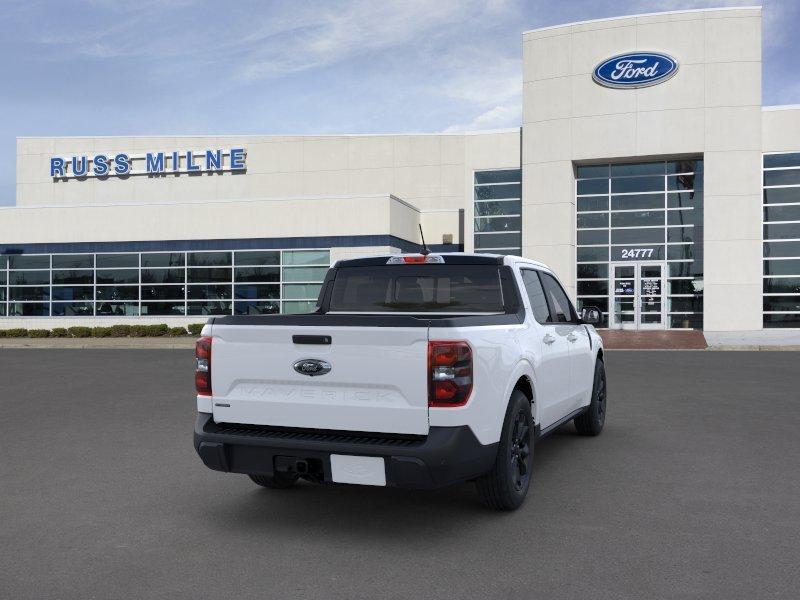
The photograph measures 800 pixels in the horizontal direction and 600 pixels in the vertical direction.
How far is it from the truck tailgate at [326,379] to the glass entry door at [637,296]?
2717 cm

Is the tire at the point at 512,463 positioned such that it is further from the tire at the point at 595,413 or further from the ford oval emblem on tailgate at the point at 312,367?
the tire at the point at 595,413

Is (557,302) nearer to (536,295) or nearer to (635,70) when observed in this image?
(536,295)

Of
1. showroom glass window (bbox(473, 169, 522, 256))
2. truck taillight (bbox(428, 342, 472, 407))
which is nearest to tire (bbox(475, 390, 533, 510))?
truck taillight (bbox(428, 342, 472, 407))

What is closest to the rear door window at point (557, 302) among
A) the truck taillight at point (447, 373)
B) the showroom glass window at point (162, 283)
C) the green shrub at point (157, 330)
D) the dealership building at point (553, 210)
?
the truck taillight at point (447, 373)

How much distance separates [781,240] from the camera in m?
29.1

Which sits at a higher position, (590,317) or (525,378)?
(590,317)

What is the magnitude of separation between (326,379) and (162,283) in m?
31.2

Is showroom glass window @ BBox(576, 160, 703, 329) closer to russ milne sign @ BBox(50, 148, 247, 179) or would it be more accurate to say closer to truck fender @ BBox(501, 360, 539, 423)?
russ milne sign @ BBox(50, 148, 247, 179)

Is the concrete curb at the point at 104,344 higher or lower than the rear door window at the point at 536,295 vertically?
lower

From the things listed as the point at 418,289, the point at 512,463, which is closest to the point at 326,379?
the point at 512,463

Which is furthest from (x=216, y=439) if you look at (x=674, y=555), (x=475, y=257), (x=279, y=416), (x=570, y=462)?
Answer: (x=570, y=462)

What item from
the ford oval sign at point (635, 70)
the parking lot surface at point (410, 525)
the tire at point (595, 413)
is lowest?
the parking lot surface at point (410, 525)

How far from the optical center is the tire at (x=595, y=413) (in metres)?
8.09

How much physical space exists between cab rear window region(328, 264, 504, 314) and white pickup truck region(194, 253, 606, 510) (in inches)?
16.1
